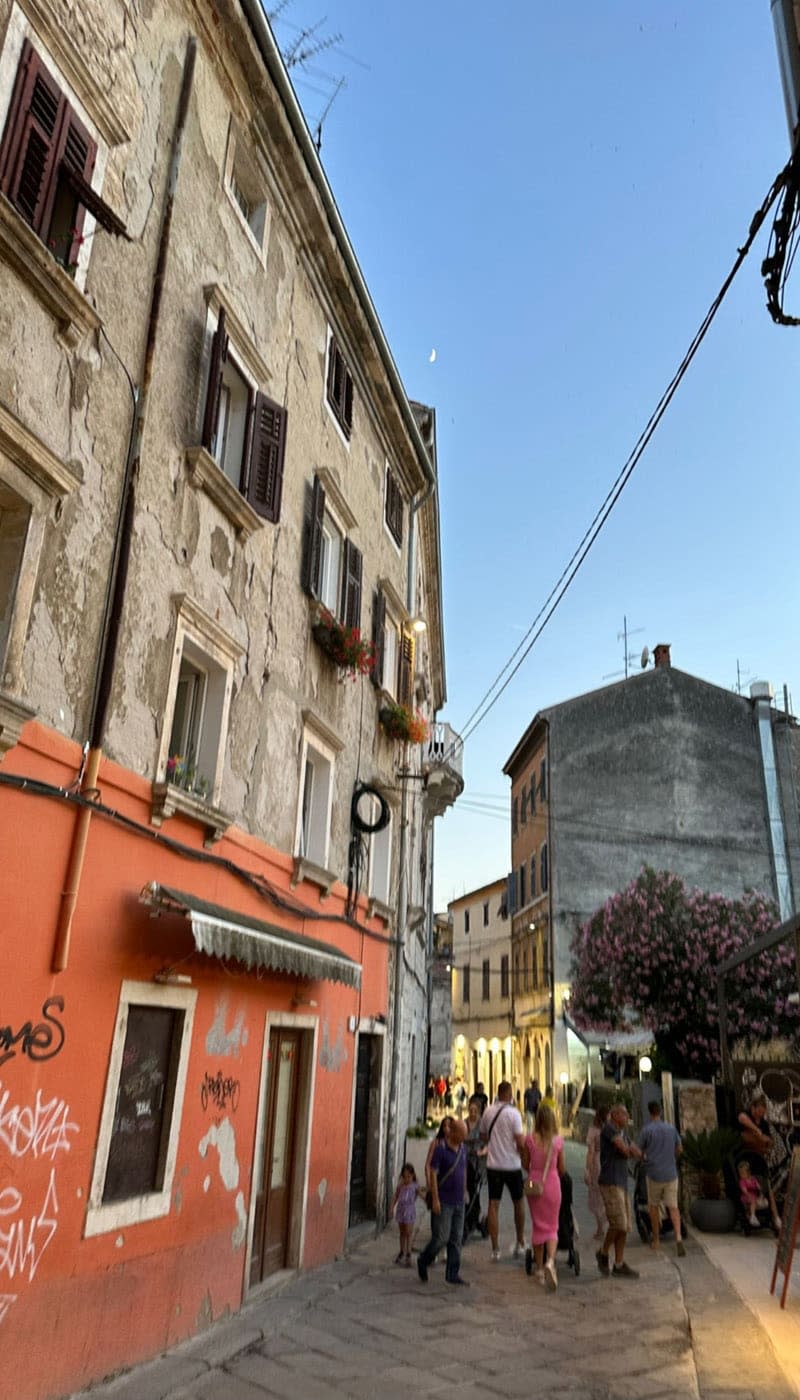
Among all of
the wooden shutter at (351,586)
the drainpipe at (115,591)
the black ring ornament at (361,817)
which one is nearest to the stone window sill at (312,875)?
the black ring ornament at (361,817)

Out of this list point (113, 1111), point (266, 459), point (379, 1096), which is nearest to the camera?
point (113, 1111)

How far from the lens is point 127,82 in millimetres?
7520

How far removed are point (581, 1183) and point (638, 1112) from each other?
12.1ft

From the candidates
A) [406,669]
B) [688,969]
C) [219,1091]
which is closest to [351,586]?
[406,669]

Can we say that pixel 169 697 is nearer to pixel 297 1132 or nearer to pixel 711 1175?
pixel 297 1132

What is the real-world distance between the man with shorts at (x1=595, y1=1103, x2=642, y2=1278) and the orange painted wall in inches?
149

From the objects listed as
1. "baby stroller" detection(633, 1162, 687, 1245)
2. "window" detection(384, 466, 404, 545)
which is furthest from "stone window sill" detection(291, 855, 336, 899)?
"window" detection(384, 466, 404, 545)

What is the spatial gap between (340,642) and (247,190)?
488 centimetres

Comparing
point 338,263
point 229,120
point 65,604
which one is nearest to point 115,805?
point 65,604

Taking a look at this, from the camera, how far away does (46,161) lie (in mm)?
6367

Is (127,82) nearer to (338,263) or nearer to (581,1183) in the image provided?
(338,263)

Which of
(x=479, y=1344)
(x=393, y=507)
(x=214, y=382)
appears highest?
(x=393, y=507)

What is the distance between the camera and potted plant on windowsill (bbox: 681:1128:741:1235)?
12125 mm

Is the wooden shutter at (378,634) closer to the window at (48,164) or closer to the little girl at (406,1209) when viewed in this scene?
the little girl at (406,1209)
